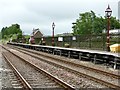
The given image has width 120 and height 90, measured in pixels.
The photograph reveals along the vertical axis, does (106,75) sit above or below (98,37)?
below

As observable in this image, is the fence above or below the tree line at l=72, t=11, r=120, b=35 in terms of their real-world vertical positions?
below

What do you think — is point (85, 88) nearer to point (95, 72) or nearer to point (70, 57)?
point (95, 72)

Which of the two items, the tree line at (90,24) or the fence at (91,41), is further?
the tree line at (90,24)

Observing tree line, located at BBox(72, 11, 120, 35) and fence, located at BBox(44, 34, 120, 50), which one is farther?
tree line, located at BBox(72, 11, 120, 35)

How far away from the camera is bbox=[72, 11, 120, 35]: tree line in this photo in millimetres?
84969

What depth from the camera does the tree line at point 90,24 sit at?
8497 cm

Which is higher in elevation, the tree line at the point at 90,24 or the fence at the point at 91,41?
the tree line at the point at 90,24

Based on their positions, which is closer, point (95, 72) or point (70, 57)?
point (95, 72)

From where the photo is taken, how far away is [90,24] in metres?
90.6

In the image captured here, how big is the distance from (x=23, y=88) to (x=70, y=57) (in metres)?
17.9

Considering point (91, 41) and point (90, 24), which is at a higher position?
point (90, 24)

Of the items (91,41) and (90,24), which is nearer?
(91,41)

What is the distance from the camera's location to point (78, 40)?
3136cm

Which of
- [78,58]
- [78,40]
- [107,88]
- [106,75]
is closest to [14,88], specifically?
[107,88]
